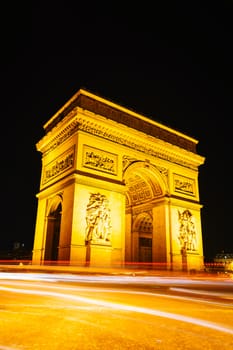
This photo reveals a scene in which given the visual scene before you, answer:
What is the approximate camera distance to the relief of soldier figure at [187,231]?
743 inches

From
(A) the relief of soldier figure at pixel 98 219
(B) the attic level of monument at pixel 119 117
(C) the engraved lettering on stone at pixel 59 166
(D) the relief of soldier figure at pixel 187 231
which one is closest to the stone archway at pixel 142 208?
(D) the relief of soldier figure at pixel 187 231

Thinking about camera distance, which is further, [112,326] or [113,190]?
[113,190]

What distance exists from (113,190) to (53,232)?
4.48 m

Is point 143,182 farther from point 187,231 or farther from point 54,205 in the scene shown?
point 54,205

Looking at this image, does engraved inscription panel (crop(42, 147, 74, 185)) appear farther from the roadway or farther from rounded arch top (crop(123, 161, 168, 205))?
the roadway

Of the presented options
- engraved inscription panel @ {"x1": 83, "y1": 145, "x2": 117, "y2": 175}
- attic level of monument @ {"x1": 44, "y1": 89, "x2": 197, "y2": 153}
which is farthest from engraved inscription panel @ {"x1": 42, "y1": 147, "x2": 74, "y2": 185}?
attic level of monument @ {"x1": 44, "y1": 89, "x2": 197, "y2": 153}

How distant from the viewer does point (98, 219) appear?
14852 mm

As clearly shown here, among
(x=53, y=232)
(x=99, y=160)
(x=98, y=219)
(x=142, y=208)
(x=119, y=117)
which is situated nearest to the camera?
(x=98, y=219)

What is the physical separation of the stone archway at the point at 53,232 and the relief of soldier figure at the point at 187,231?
779cm

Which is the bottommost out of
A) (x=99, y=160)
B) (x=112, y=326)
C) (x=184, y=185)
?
(x=112, y=326)

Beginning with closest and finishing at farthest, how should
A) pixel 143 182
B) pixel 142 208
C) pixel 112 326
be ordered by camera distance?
pixel 112 326, pixel 143 182, pixel 142 208

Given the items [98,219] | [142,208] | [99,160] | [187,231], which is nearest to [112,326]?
[98,219]

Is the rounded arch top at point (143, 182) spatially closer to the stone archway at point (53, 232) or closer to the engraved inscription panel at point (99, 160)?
the engraved inscription panel at point (99, 160)

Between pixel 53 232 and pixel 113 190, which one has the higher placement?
pixel 113 190
